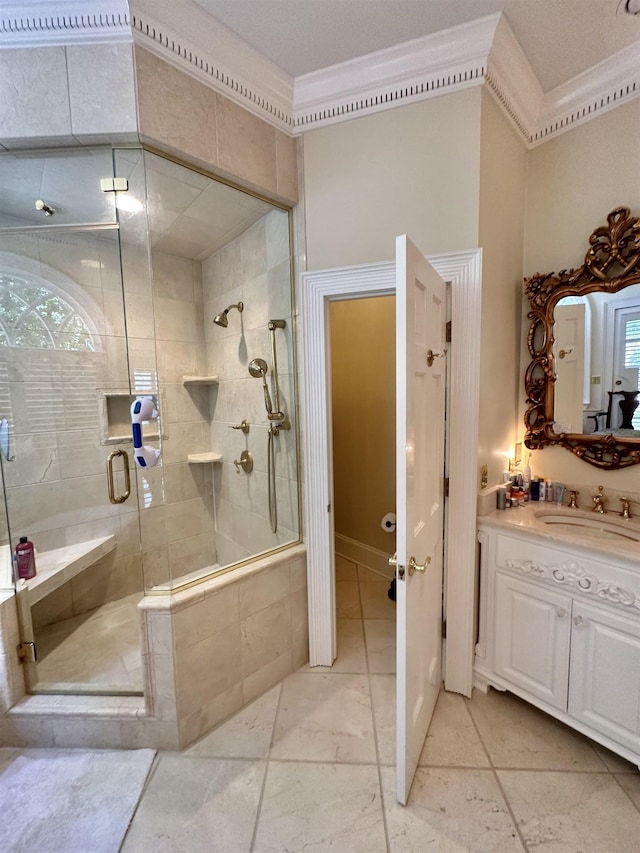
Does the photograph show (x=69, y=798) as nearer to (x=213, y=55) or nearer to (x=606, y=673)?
(x=606, y=673)

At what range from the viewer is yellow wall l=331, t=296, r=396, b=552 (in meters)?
2.74

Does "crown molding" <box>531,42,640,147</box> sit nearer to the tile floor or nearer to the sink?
the sink

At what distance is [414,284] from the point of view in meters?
1.15

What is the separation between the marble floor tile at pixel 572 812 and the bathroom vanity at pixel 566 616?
0.15 metres

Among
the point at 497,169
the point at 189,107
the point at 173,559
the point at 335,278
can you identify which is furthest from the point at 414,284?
the point at 173,559

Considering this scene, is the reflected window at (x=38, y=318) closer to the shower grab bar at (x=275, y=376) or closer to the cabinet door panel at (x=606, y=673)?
the shower grab bar at (x=275, y=376)

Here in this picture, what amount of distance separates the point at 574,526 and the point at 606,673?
58 cm

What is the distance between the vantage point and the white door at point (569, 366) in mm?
1764

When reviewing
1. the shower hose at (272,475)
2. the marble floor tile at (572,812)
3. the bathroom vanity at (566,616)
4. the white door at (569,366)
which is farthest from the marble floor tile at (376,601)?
the white door at (569,366)

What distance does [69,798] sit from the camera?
1312 mm

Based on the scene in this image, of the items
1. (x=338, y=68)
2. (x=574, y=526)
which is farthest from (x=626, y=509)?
(x=338, y=68)

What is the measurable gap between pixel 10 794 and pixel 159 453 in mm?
1345

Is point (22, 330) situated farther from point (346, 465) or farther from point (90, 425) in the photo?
point (346, 465)

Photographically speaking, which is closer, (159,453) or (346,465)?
(159,453)
